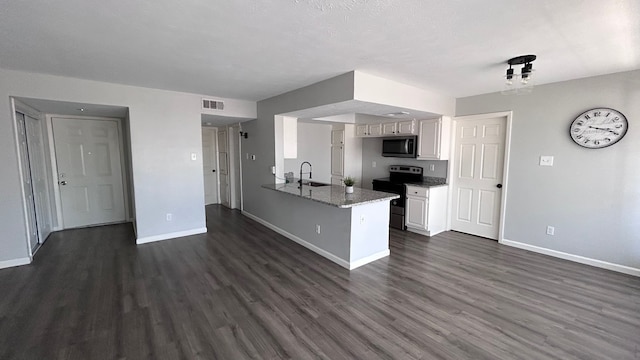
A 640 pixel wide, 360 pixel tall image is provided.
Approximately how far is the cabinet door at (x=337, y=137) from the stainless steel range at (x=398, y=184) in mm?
1351

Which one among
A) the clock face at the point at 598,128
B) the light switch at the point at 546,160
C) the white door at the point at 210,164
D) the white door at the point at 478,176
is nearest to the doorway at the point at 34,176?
the white door at the point at 210,164

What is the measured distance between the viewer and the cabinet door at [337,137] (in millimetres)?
6415

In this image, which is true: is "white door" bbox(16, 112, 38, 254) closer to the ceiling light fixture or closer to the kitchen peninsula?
the kitchen peninsula

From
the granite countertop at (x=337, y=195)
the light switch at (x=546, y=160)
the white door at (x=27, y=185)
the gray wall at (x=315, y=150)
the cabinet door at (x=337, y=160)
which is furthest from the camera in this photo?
the cabinet door at (x=337, y=160)

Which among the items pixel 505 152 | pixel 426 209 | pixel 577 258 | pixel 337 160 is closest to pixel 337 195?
pixel 426 209

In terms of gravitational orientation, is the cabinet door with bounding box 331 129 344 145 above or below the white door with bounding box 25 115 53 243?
above

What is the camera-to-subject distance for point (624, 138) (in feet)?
10.8

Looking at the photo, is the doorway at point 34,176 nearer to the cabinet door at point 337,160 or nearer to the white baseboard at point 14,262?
the white baseboard at point 14,262

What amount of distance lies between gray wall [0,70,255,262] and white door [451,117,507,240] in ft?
13.5

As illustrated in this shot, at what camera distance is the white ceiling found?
5.94 feet

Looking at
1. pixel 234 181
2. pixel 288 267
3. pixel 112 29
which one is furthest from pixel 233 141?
pixel 112 29

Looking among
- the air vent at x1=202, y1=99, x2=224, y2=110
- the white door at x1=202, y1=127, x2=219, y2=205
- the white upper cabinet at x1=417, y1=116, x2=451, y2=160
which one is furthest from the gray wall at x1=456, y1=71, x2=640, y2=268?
the white door at x1=202, y1=127, x2=219, y2=205

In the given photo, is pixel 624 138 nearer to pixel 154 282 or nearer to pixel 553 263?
pixel 553 263

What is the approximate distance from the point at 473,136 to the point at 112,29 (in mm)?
5063
